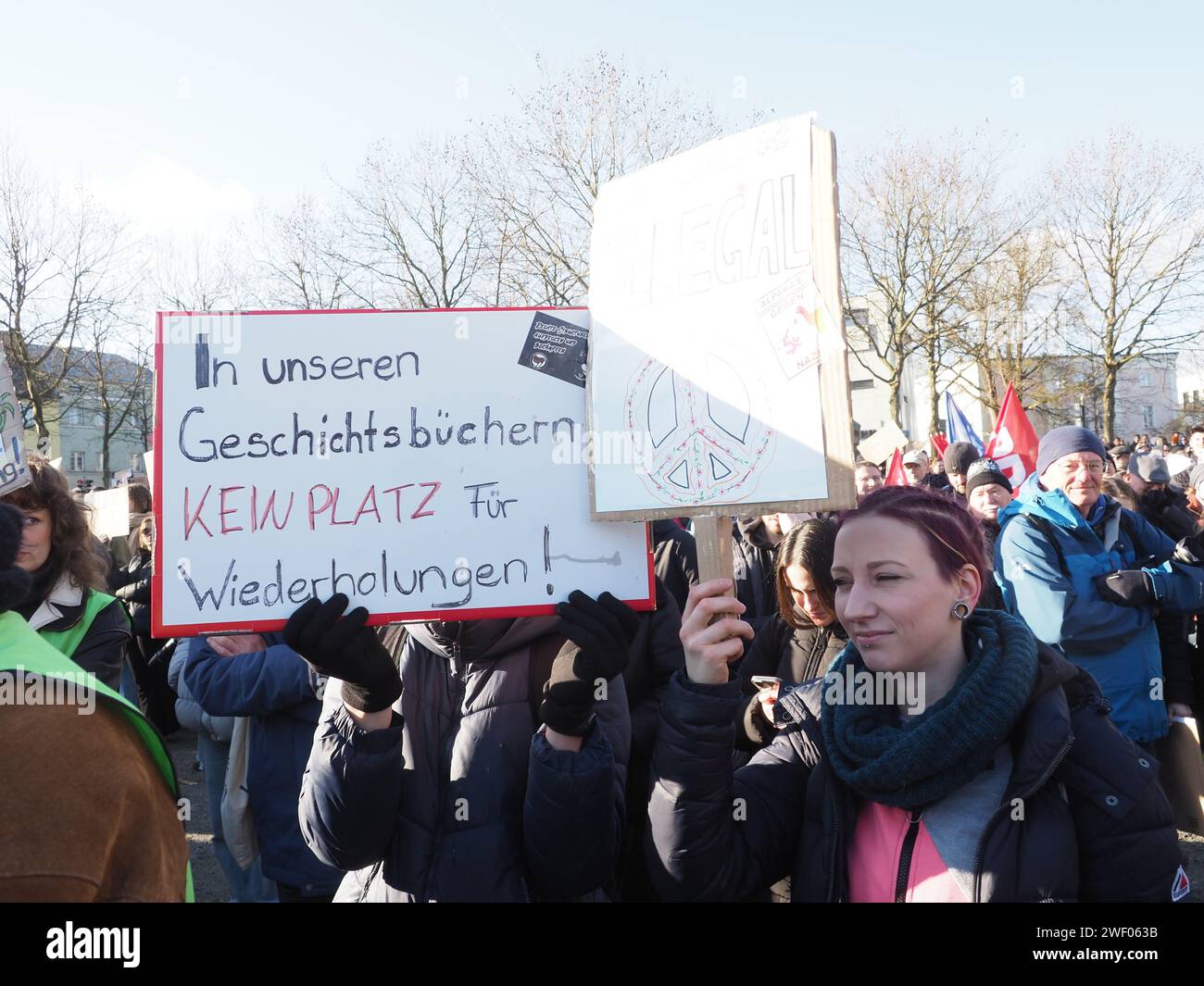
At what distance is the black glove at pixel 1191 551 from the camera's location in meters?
4.43

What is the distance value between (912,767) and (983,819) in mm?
172

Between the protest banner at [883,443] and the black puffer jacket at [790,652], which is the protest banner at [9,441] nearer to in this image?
the black puffer jacket at [790,652]

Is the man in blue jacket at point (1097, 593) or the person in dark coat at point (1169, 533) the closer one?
the man in blue jacket at point (1097, 593)

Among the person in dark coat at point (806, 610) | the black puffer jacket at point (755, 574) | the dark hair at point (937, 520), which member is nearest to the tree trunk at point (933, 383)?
the black puffer jacket at point (755, 574)

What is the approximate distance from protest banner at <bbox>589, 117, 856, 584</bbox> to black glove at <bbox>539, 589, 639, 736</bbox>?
0.67 feet

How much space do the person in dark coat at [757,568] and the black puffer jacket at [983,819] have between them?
284cm

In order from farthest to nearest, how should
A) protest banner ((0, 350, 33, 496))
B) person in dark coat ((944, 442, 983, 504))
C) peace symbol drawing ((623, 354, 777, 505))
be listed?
1. person in dark coat ((944, 442, 983, 504))
2. protest banner ((0, 350, 33, 496))
3. peace symbol drawing ((623, 354, 777, 505))

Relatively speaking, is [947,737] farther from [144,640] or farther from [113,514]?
[144,640]

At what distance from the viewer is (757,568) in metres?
5.01

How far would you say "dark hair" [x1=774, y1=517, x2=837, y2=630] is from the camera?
3.37 meters

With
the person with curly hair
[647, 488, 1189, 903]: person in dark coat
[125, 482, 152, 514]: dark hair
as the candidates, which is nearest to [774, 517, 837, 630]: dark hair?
[647, 488, 1189, 903]: person in dark coat

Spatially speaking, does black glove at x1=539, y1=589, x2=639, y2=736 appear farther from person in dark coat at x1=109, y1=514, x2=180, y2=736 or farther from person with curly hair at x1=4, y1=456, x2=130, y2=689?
person in dark coat at x1=109, y1=514, x2=180, y2=736

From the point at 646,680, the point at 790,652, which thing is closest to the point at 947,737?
the point at 646,680
